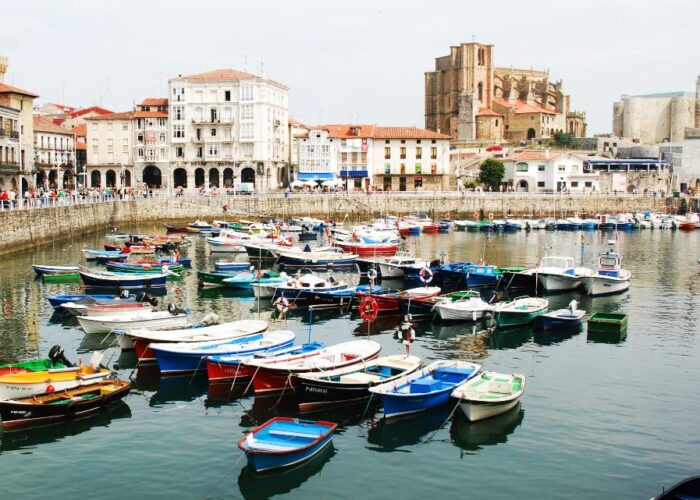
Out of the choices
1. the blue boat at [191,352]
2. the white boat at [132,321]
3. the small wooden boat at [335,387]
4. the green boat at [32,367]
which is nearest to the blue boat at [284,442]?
the small wooden boat at [335,387]

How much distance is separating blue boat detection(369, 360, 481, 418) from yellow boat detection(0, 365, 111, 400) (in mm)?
8759

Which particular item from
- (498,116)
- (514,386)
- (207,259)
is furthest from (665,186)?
(514,386)

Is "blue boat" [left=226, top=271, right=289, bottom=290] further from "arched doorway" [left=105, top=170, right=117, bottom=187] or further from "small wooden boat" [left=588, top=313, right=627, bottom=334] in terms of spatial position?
"arched doorway" [left=105, top=170, right=117, bottom=187]

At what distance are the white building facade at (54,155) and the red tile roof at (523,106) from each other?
256 feet

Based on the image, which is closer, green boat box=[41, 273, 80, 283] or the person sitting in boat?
the person sitting in boat

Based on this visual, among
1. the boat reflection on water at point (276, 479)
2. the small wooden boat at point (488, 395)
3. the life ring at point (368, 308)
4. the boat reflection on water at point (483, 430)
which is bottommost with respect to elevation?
the boat reflection on water at point (276, 479)

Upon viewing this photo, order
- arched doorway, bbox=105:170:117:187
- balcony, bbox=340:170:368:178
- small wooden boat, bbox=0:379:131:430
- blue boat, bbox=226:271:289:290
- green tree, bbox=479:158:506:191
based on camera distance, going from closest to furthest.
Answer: small wooden boat, bbox=0:379:131:430 < blue boat, bbox=226:271:289:290 < arched doorway, bbox=105:170:117:187 < balcony, bbox=340:170:368:178 < green tree, bbox=479:158:506:191

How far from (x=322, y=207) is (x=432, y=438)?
8084 centimetres

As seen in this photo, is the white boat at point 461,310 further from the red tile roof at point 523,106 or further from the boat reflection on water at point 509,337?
the red tile roof at point 523,106

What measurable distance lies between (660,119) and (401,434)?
6022 inches

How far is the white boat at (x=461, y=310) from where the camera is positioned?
3916cm

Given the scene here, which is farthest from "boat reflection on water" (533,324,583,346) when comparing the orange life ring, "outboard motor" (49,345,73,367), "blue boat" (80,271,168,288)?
"blue boat" (80,271,168,288)

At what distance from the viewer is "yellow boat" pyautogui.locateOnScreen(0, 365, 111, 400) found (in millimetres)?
24734

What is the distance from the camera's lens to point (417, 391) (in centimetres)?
2553
